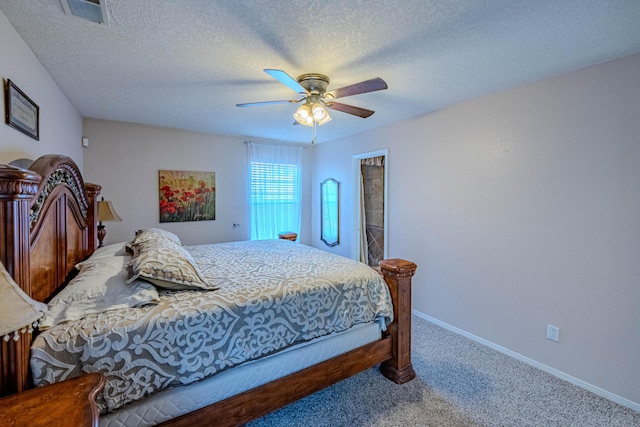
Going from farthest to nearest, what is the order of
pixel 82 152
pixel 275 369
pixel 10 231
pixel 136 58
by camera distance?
1. pixel 82 152
2. pixel 136 58
3. pixel 275 369
4. pixel 10 231

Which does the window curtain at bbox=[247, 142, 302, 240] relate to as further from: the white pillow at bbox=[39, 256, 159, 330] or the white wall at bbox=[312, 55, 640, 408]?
the white pillow at bbox=[39, 256, 159, 330]

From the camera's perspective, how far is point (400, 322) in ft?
Result: 7.09

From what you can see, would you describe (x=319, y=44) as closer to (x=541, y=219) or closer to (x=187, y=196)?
(x=541, y=219)

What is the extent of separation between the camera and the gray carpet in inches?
71.0

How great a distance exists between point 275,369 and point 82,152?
356cm

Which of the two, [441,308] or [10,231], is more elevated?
[10,231]

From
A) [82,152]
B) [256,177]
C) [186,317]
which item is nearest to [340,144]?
[256,177]

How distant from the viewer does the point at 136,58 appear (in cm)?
201

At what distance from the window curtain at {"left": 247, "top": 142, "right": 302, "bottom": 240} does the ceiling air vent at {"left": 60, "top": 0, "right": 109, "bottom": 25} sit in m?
2.98

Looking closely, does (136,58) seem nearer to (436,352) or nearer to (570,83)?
(570,83)

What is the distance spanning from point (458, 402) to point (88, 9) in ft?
10.7

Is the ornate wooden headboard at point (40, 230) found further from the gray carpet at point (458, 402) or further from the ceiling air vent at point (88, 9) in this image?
the gray carpet at point (458, 402)

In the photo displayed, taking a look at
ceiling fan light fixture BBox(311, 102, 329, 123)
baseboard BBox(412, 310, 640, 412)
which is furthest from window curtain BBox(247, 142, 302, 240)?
baseboard BBox(412, 310, 640, 412)

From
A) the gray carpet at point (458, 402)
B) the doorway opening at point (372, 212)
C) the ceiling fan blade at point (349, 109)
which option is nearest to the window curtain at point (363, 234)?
the doorway opening at point (372, 212)
